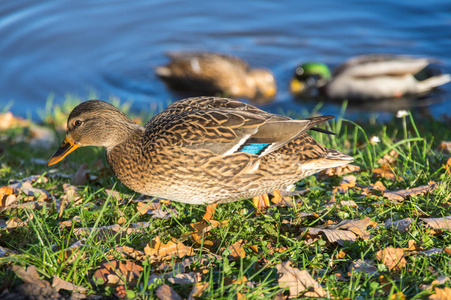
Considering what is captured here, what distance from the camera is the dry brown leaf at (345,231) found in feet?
10.9

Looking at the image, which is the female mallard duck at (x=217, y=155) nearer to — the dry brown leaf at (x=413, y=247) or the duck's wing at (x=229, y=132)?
the duck's wing at (x=229, y=132)

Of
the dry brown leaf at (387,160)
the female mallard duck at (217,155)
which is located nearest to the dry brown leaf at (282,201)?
the female mallard duck at (217,155)

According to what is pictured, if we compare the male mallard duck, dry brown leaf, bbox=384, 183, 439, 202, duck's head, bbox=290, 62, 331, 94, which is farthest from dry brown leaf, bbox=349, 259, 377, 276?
duck's head, bbox=290, 62, 331, 94

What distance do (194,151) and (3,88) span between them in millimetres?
9193

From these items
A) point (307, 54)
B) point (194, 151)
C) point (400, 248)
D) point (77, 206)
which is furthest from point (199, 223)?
point (307, 54)

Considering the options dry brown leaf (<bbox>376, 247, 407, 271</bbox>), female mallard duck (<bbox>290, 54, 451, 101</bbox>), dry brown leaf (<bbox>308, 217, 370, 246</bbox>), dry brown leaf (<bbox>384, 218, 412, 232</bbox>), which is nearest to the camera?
dry brown leaf (<bbox>376, 247, 407, 271</bbox>)

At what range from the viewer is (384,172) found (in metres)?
4.34

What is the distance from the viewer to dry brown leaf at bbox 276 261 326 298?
2.82m

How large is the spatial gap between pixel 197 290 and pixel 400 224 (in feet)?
5.20

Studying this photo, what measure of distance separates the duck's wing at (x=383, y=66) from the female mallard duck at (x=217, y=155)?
7.28 meters

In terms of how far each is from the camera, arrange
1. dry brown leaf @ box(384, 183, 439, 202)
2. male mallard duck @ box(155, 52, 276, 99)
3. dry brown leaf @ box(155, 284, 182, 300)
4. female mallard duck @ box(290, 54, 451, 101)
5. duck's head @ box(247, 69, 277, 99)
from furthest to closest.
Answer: male mallard duck @ box(155, 52, 276, 99)
duck's head @ box(247, 69, 277, 99)
female mallard duck @ box(290, 54, 451, 101)
dry brown leaf @ box(384, 183, 439, 202)
dry brown leaf @ box(155, 284, 182, 300)

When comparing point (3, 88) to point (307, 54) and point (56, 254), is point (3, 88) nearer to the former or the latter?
point (307, 54)

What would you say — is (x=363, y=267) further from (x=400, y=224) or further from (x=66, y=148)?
(x=66, y=148)

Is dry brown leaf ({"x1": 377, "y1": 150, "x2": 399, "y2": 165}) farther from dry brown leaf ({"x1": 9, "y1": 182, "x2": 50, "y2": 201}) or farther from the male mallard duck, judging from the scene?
the male mallard duck
